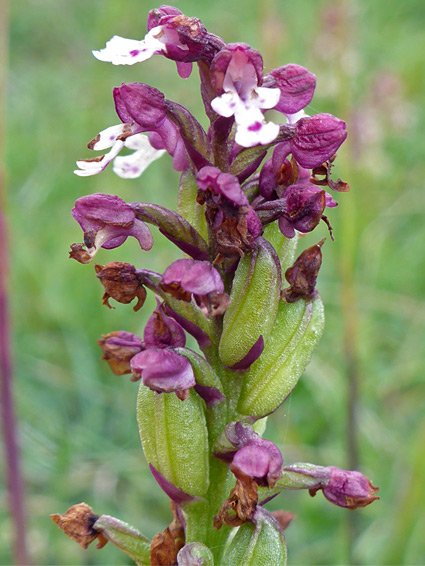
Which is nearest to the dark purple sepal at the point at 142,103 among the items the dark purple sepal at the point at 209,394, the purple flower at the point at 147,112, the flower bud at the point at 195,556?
the purple flower at the point at 147,112

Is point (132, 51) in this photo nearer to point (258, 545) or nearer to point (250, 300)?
point (250, 300)

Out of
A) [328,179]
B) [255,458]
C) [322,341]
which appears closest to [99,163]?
[328,179]

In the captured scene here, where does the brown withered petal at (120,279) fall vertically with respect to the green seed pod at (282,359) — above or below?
above

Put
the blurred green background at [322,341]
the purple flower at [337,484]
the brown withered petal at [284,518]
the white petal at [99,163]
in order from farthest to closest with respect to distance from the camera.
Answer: the blurred green background at [322,341] → the brown withered petal at [284,518] → the purple flower at [337,484] → the white petal at [99,163]

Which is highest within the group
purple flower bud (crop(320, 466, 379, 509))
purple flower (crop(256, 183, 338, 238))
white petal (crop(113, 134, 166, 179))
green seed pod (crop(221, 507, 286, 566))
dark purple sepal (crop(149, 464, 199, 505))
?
white petal (crop(113, 134, 166, 179))

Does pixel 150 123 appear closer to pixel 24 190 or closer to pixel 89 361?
pixel 89 361

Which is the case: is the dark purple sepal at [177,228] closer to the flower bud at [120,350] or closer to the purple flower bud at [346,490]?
the flower bud at [120,350]

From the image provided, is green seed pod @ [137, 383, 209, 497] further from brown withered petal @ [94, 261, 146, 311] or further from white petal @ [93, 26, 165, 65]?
white petal @ [93, 26, 165, 65]

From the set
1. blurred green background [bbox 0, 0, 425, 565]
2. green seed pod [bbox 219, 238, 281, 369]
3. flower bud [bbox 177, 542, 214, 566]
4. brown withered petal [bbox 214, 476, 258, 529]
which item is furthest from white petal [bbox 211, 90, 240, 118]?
blurred green background [bbox 0, 0, 425, 565]
